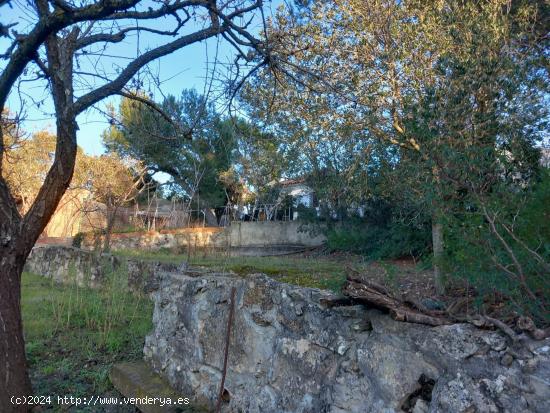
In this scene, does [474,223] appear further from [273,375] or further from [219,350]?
[219,350]

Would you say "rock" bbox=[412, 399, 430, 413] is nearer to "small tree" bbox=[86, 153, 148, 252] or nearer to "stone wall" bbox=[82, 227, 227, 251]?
"small tree" bbox=[86, 153, 148, 252]

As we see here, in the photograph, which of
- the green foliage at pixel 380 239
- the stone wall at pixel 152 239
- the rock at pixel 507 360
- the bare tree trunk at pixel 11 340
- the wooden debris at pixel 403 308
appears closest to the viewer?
the rock at pixel 507 360

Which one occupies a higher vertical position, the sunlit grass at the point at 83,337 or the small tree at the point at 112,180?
the small tree at the point at 112,180

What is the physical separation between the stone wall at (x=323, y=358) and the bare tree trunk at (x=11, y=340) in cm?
96

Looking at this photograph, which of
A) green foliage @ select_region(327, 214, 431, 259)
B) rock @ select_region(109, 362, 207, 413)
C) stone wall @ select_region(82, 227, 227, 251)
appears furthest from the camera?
stone wall @ select_region(82, 227, 227, 251)

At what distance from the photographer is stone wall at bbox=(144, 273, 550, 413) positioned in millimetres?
1745

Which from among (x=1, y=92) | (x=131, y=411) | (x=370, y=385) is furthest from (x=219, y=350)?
(x=1, y=92)

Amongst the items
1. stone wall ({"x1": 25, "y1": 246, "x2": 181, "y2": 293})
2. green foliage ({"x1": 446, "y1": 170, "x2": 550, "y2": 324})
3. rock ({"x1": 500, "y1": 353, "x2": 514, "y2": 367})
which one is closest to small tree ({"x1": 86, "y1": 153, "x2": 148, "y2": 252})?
stone wall ({"x1": 25, "y1": 246, "x2": 181, "y2": 293})

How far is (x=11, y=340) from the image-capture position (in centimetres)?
353

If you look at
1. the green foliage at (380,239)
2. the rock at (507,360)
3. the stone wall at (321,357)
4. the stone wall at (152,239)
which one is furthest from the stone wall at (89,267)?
the green foliage at (380,239)

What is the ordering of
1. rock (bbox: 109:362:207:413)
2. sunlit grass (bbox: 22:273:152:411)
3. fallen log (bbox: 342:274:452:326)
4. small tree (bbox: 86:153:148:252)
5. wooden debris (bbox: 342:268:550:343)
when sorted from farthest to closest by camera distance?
small tree (bbox: 86:153:148:252) < sunlit grass (bbox: 22:273:152:411) < rock (bbox: 109:362:207:413) < fallen log (bbox: 342:274:452:326) < wooden debris (bbox: 342:268:550:343)

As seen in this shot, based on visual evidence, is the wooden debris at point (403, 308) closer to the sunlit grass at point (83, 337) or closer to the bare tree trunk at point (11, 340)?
the bare tree trunk at point (11, 340)

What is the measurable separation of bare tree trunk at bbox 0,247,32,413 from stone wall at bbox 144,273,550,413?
0.96 metres

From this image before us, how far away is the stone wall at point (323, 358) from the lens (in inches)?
68.7
